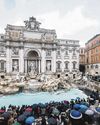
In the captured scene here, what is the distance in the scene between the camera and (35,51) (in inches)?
1507

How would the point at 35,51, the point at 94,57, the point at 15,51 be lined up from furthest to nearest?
the point at 94,57 < the point at 35,51 < the point at 15,51

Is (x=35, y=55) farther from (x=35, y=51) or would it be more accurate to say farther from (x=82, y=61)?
(x=82, y=61)

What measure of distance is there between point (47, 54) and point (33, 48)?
425cm

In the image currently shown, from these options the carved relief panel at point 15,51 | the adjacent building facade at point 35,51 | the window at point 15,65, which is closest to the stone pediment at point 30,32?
the adjacent building facade at point 35,51

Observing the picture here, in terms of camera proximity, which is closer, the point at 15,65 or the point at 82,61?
the point at 15,65

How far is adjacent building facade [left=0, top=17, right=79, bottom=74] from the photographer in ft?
116

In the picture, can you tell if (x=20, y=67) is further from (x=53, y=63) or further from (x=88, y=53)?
(x=88, y=53)

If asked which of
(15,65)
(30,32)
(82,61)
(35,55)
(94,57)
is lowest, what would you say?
(15,65)

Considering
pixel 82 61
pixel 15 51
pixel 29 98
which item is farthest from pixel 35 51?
pixel 82 61

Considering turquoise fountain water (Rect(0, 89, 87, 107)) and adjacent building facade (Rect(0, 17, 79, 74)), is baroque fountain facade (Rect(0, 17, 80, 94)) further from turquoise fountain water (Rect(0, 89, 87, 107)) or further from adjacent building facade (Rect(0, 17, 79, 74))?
turquoise fountain water (Rect(0, 89, 87, 107))

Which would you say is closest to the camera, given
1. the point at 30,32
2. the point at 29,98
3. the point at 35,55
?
the point at 29,98

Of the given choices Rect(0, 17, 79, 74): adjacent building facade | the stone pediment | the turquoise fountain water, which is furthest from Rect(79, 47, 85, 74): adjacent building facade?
the turquoise fountain water

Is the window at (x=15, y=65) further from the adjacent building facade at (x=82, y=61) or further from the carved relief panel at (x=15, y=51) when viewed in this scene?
the adjacent building facade at (x=82, y=61)

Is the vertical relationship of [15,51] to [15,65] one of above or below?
above
